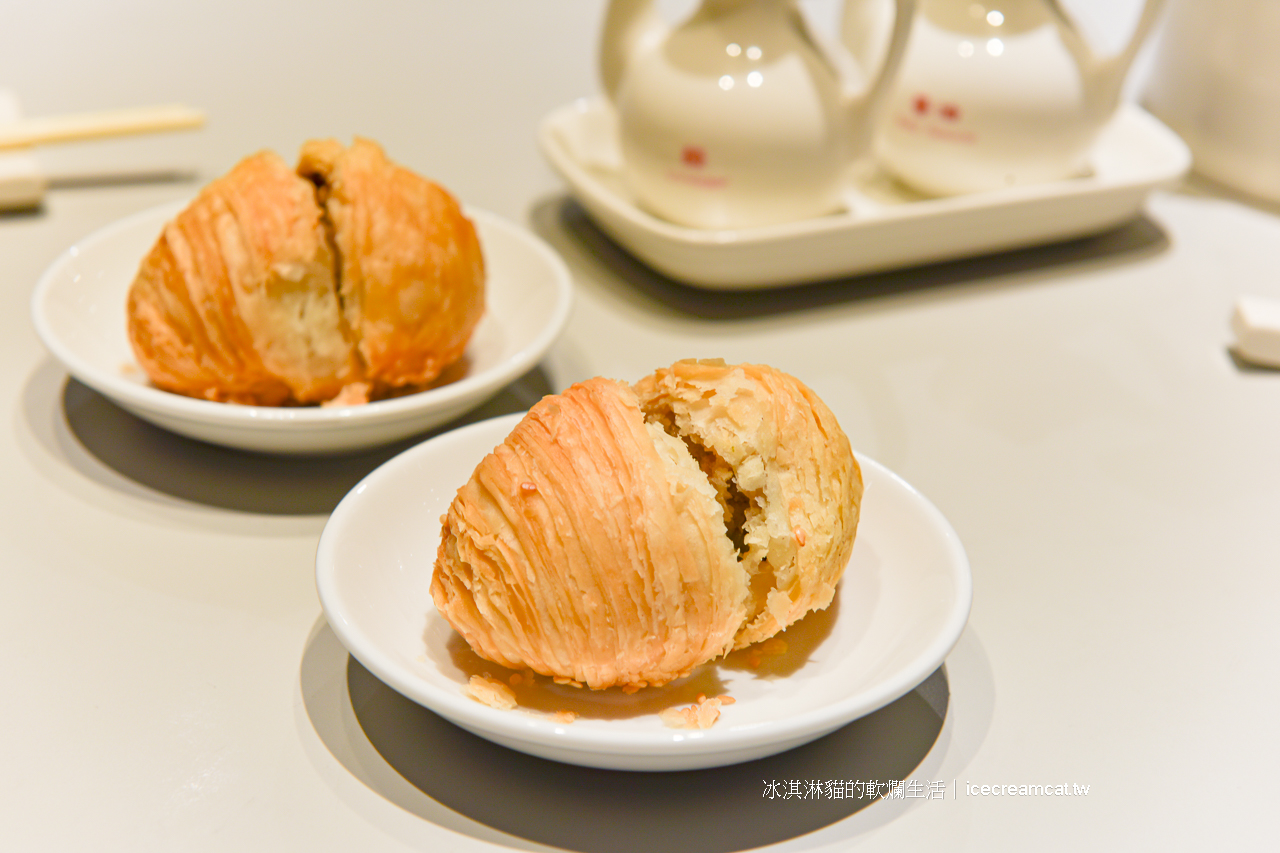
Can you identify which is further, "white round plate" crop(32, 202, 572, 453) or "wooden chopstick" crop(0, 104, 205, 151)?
"wooden chopstick" crop(0, 104, 205, 151)

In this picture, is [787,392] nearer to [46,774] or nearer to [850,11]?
[46,774]

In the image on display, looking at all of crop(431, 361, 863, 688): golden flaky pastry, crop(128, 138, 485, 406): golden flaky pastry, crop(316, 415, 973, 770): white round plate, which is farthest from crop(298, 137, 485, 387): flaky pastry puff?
crop(431, 361, 863, 688): golden flaky pastry

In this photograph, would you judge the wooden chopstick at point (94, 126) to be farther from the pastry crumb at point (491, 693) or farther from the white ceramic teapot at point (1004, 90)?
the pastry crumb at point (491, 693)

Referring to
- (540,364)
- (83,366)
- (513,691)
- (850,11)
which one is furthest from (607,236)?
(513,691)

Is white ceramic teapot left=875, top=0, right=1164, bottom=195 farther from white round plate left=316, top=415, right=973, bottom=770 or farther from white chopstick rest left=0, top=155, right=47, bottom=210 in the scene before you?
white chopstick rest left=0, top=155, right=47, bottom=210
